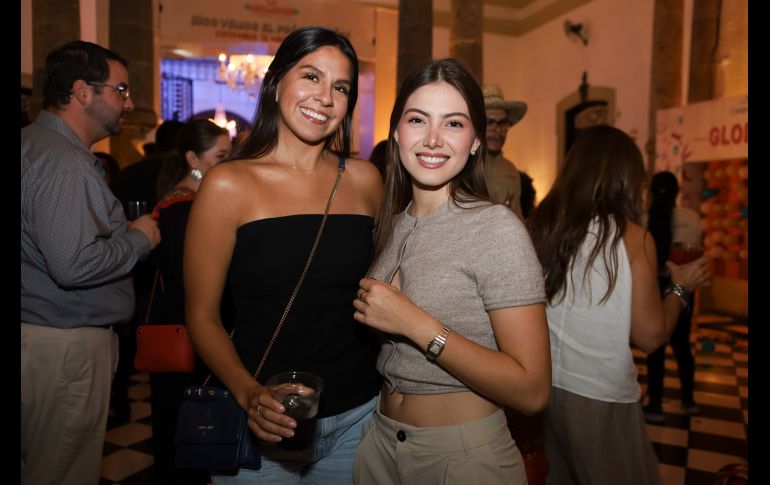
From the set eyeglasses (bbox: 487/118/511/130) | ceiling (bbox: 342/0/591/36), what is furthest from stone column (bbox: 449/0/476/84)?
eyeglasses (bbox: 487/118/511/130)

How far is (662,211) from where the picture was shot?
193 inches

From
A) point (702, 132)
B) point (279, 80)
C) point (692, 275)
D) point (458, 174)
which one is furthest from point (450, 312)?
point (702, 132)

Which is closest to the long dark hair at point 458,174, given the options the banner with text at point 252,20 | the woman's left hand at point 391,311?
the woman's left hand at point 391,311

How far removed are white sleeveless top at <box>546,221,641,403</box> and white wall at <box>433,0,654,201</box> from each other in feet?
30.2

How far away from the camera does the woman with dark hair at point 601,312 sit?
2.18 meters

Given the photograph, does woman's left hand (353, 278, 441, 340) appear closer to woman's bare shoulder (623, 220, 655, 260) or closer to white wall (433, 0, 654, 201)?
woman's bare shoulder (623, 220, 655, 260)

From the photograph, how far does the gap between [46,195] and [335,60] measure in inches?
39.2

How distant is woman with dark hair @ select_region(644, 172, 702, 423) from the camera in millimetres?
4711

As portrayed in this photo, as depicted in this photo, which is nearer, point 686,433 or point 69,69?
point 69,69

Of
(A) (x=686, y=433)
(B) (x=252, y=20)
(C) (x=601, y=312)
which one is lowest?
(A) (x=686, y=433)

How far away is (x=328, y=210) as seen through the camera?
1.75 metres

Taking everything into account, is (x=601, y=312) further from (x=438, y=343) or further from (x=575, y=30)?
(x=575, y=30)

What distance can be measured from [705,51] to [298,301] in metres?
9.17
